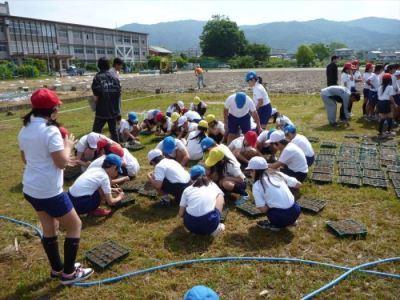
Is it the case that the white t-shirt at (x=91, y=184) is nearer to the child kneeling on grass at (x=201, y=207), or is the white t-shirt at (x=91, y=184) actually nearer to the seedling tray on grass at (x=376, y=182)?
the child kneeling on grass at (x=201, y=207)

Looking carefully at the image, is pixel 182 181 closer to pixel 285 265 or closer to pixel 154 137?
pixel 285 265

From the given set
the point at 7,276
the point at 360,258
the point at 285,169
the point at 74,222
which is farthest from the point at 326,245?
the point at 7,276

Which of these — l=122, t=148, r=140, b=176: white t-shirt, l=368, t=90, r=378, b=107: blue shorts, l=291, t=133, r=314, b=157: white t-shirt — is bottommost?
l=122, t=148, r=140, b=176: white t-shirt

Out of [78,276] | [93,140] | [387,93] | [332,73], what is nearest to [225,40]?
[332,73]

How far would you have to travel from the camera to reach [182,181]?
18.9 ft

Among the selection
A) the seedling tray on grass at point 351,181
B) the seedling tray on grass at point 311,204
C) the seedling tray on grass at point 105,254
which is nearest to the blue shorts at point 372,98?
the seedling tray on grass at point 351,181

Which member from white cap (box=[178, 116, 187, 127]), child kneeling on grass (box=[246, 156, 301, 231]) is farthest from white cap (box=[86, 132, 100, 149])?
child kneeling on grass (box=[246, 156, 301, 231])

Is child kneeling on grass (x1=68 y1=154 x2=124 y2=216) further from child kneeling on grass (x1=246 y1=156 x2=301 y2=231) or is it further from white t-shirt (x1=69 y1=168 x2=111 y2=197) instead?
child kneeling on grass (x1=246 y1=156 x2=301 y2=231)

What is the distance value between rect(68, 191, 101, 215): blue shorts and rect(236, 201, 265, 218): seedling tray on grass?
7.60 ft

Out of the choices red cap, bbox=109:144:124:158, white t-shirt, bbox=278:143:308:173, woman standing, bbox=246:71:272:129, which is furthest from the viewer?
woman standing, bbox=246:71:272:129

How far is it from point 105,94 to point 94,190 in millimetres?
3620

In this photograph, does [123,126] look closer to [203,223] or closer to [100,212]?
[100,212]

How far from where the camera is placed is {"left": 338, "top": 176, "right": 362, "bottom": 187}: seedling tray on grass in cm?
648

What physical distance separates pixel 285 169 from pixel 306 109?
9418 mm
